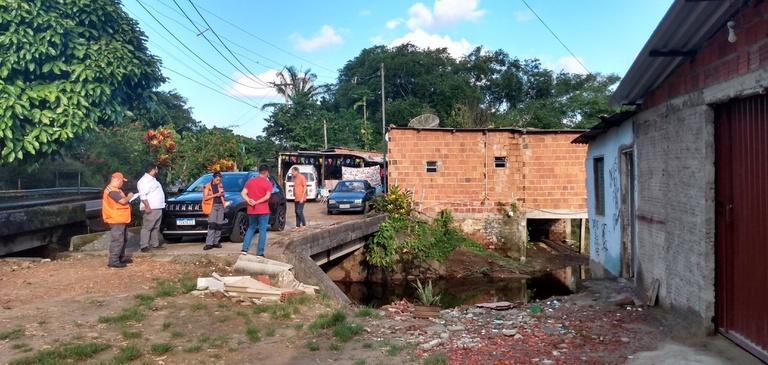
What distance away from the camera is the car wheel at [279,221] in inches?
580

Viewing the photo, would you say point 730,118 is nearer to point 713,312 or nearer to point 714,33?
point 714,33

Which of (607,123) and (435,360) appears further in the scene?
(607,123)

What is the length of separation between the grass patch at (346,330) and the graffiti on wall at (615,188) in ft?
18.9

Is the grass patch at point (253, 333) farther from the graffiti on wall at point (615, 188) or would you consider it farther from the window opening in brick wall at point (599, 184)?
the window opening in brick wall at point (599, 184)

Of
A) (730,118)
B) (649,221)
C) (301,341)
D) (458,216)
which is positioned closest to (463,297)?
(458,216)

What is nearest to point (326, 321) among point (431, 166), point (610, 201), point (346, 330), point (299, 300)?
point (346, 330)

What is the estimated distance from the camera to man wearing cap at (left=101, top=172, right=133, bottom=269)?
970 cm

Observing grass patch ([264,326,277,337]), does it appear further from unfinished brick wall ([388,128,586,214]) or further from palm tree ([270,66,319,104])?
palm tree ([270,66,319,104])

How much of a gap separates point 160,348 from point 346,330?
7.12 feet

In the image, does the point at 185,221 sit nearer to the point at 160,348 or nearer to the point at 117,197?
the point at 117,197

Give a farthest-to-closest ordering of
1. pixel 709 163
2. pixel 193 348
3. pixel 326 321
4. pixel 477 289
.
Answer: pixel 477 289 → pixel 326 321 → pixel 193 348 → pixel 709 163

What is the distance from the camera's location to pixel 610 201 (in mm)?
11375

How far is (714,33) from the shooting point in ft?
19.7

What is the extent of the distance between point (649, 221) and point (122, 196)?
835cm
